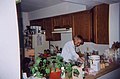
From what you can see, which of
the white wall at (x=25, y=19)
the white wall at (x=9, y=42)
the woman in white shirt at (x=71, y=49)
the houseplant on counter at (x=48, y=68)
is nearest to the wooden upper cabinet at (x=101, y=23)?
the woman in white shirt at (x=71, y=49)

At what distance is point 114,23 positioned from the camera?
230 cm

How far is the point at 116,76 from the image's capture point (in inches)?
87.1

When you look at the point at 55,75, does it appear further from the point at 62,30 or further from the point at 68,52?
the point at 62,30

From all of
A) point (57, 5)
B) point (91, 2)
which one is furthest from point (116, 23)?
point (57, 5)

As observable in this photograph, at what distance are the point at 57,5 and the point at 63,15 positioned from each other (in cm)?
14

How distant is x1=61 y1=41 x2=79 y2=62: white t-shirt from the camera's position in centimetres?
164

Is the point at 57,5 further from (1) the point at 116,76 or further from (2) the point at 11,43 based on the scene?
(1) the point at 116,76

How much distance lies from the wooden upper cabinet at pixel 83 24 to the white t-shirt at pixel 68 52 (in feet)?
0.49

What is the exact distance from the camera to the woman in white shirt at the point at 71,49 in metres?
1.64

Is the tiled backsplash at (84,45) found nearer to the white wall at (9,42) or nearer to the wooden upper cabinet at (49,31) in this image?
the wooden upper cabinet at (49,31)

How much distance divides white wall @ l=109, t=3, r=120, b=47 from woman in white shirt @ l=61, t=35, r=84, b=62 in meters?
0.71

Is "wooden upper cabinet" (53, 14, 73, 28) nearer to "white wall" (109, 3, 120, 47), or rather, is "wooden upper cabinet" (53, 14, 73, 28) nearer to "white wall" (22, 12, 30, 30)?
"white wall" (22, 12, 30, 30)

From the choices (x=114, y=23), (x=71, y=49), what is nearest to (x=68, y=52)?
(x=71, y=49)

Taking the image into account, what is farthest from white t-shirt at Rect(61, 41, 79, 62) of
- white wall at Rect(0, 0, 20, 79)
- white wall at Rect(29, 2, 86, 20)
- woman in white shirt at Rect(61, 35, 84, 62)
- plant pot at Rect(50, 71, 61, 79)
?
white wall at Rect(0, 0, 20, 79)
